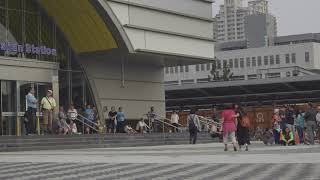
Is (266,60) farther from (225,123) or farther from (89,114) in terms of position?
(225,123)

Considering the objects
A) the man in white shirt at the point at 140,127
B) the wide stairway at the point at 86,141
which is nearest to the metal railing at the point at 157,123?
the man in white shirt at the point at 140,127

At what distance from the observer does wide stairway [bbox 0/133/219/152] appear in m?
24.0

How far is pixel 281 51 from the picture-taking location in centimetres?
13400

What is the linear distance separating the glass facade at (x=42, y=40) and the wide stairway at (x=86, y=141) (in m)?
5.62

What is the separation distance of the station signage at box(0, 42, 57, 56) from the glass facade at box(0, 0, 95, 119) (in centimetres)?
10

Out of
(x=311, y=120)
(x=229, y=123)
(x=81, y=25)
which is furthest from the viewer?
Result: (x=81, y=25)

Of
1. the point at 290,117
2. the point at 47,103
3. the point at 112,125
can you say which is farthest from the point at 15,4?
the point at 290,117

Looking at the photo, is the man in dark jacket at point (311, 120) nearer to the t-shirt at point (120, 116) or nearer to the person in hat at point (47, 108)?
the t-shirt at point (120, 116)

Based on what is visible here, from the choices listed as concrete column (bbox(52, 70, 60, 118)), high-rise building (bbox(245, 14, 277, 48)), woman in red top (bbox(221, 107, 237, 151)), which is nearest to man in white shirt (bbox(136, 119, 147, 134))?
concrete column (bbox(52, 70, 60, 118))

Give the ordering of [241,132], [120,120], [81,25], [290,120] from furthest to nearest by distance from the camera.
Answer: [81,25] → [120,120] → [290,120] → [241,132]

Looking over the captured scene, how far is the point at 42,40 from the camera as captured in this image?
3266 cm

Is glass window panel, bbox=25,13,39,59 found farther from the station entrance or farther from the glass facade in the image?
the station entrance

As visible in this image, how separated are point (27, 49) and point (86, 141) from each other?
22.7 ft

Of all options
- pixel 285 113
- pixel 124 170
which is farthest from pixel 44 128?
pixel 124 170
